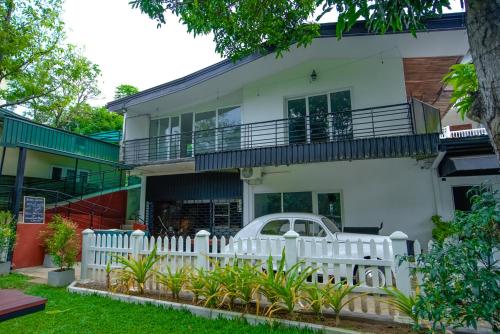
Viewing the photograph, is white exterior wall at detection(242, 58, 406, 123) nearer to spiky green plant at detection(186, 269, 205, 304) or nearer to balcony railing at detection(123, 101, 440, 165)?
balcony railing at detection(123, 101, 440, 165)

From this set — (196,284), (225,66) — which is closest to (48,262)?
(196,284)

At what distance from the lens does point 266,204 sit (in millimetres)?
11898

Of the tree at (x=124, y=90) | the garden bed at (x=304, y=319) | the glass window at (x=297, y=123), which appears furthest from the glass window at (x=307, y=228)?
the tree at (x=124, y=90)

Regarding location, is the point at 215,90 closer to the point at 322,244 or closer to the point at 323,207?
the point at 323,207

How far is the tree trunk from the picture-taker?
7.43 ft

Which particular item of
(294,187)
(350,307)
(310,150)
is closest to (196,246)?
(350,307)

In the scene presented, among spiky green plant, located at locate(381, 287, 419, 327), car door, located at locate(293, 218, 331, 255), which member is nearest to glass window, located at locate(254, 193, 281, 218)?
car door, located at locate(293, 218, 331, 255)

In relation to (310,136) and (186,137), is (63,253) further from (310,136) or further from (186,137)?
(310,136)

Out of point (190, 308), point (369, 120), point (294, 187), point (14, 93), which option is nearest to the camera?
point (190, 308)

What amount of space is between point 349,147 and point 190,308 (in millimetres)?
6455

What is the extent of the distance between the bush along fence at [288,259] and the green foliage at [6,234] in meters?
2.91

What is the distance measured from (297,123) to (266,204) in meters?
3.40

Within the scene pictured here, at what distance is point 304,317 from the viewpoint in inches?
177

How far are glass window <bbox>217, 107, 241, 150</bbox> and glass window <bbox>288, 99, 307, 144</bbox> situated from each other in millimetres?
2160
